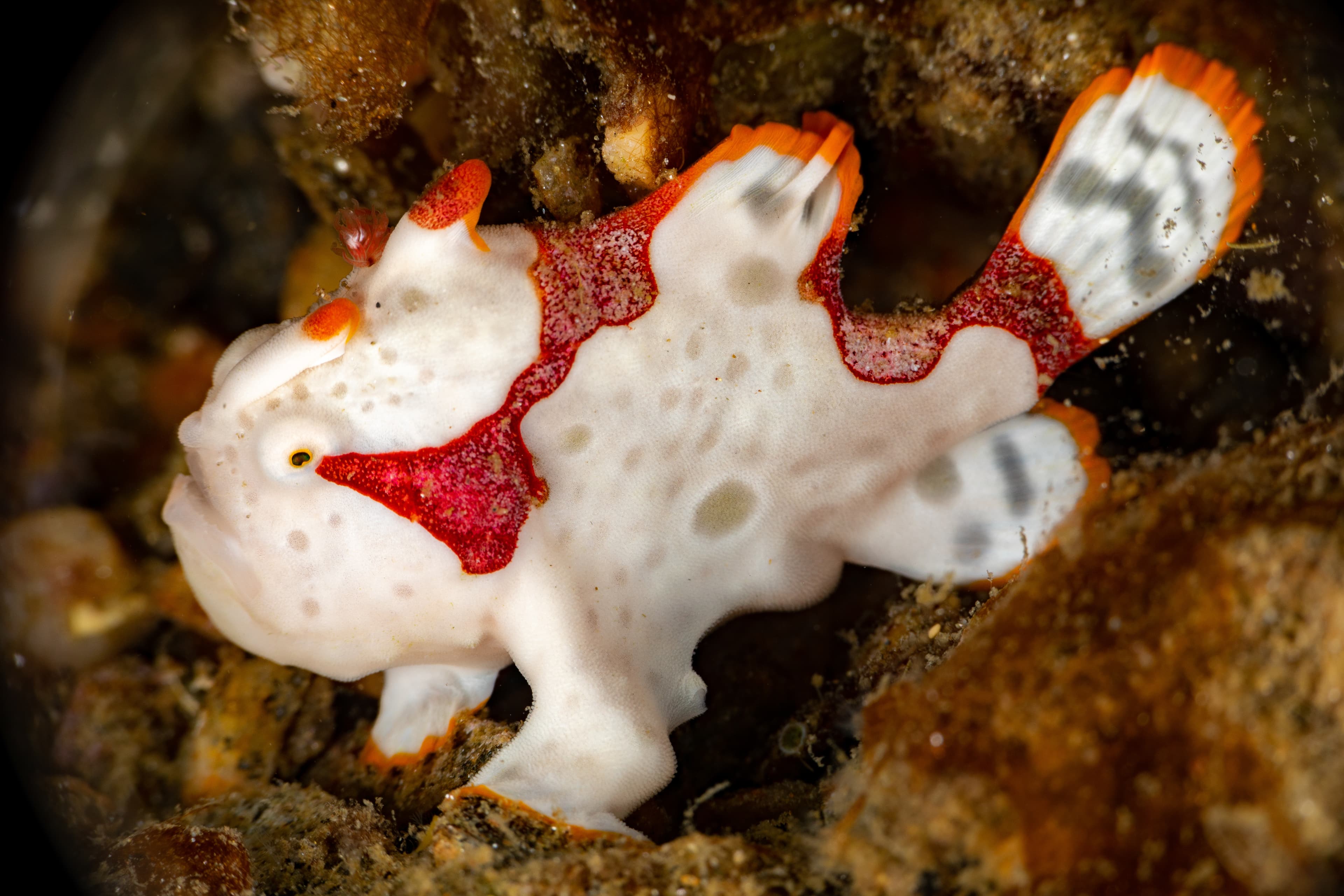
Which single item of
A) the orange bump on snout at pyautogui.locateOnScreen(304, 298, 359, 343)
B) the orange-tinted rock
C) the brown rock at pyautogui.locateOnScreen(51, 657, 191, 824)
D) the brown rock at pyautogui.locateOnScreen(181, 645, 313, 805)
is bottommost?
the brown rock at pyautogui.locateOnScreen(181, 645, 313, 805)

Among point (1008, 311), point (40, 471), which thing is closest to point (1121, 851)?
point (1008, 311)

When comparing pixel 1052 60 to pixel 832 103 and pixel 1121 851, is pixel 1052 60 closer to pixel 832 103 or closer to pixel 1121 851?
pixel 832 103

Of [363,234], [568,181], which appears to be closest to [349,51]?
[363,234]

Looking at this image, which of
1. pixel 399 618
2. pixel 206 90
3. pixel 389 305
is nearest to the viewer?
pixel 389 305

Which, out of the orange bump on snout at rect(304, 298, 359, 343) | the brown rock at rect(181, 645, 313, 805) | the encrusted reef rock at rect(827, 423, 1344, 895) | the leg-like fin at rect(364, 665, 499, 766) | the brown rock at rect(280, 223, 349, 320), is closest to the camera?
the encrusted reef rock at rect(827, 423, 1344, 895)

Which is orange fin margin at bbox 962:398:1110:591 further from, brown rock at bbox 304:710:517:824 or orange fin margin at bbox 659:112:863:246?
brown rock at bbox 304:710:517:824

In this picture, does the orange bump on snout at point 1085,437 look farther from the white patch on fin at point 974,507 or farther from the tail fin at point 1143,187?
the tail fin at point 1143,187

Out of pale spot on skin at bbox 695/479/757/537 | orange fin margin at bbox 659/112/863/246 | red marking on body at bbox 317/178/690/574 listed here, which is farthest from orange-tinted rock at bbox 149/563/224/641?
orange fin margin at bbox 659/112/863/246
